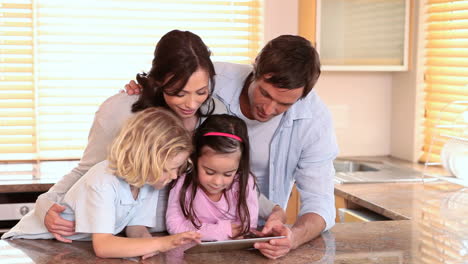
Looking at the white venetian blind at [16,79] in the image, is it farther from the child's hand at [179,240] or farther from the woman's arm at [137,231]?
the child's hand at [179,240]

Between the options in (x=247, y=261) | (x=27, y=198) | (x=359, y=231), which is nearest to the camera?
(x=247, y=261)

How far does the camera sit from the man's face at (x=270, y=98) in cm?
185

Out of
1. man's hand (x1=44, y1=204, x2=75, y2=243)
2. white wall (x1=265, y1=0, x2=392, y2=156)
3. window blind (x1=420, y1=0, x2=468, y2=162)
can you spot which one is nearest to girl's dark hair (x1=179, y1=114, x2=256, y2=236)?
man's hand (x1=44, y1=204, x2=75, y2=243)

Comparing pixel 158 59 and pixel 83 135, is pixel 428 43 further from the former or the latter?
pixel 158 59

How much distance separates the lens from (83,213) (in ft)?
5.66

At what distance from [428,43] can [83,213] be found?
2336 millimetres

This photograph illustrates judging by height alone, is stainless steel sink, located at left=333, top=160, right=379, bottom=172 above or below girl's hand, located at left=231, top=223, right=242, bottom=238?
below

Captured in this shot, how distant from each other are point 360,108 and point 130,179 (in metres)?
2.29

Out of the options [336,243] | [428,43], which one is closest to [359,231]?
[336,243]

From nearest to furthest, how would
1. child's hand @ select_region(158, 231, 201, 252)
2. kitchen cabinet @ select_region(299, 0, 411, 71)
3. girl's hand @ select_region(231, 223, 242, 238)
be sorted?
1. child's hand @ select_region(158, 231, 201, 252)
2. girl's hand @ select_region(231, 223, 242, 238)
3. kitchen cabinet @ select_region(299, 0, 411, 71)

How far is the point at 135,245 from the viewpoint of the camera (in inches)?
66.0

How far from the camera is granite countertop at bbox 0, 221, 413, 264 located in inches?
67.0

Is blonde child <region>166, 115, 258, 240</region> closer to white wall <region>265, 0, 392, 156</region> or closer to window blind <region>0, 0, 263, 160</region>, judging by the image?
window blind <region>0, 0, 263, 160</region>

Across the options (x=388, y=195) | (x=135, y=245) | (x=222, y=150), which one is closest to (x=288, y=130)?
(x=222, y=150)
